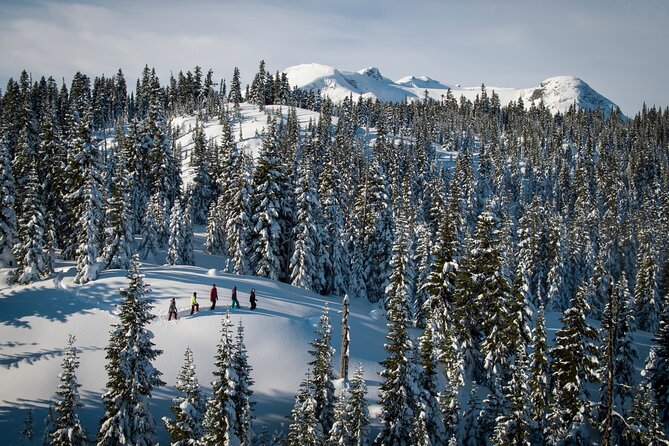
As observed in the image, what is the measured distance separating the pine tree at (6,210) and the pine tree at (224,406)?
29.4 meters

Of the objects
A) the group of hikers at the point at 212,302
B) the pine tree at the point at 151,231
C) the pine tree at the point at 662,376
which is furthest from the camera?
the pine tree at the point at 151,231

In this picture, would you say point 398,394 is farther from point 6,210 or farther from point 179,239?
point 6,210

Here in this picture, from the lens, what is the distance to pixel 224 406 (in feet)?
63.9

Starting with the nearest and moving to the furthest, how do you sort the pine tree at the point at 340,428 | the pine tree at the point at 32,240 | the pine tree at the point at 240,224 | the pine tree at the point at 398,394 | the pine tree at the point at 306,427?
the pine tree at the point at 306,427 < the pine tree at the point at 340,428 < the pine tree at the point at 398,394 < the pine tree at the point at 32,240 < the pine tree at the point at 240,224

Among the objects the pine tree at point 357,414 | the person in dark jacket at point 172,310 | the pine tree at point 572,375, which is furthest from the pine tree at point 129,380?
the pine tree at point 572,375

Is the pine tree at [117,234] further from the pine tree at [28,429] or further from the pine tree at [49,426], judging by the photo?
the pine tree at [49,426]

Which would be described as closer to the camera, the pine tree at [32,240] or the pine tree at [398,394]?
the pine tree at [398,394]

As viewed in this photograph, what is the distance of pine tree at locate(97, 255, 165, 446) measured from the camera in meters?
19.6

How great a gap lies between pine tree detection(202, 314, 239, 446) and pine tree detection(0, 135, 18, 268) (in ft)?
96.6

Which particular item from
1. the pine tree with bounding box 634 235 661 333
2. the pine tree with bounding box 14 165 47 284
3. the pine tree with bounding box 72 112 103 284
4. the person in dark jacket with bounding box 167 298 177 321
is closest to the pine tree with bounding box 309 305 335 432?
the person in dark jacket with bounding box 167 298 177 321

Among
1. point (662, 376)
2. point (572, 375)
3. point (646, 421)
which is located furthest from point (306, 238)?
point (662, 376)

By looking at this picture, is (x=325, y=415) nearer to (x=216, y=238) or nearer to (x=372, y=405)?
(x=372, y=405)

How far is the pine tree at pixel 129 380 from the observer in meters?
19.6

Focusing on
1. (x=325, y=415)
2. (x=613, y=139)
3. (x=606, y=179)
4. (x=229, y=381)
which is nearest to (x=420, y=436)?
(x=325, y=415)
